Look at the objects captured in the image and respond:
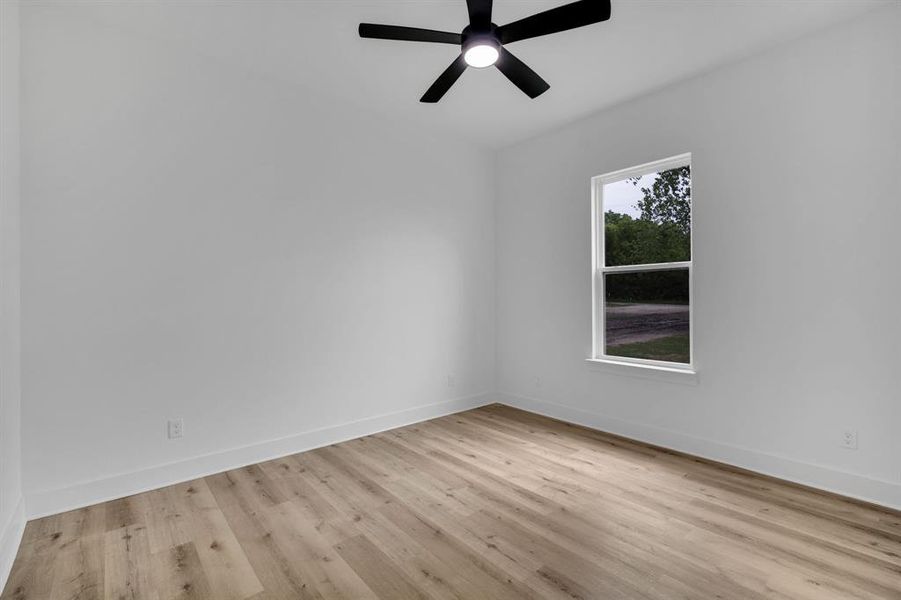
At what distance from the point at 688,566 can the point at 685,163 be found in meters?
2.80

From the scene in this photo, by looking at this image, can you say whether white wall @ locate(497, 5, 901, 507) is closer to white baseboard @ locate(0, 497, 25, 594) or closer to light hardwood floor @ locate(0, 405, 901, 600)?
light hardwood floor @ locate(0, 405, 901, 600)

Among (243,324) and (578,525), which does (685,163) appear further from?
(243,324)

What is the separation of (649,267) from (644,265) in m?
0.05

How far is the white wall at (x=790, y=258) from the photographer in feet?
8.30

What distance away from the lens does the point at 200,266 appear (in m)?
2.99

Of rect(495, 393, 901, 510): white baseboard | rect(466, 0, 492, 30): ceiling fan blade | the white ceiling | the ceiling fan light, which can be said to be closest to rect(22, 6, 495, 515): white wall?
the white ceiling

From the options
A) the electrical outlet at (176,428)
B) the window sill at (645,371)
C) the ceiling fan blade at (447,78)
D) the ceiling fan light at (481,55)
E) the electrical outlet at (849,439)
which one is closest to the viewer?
the ceiling fan light at (481,55)

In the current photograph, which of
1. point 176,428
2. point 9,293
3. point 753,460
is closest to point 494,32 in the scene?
point 9,293

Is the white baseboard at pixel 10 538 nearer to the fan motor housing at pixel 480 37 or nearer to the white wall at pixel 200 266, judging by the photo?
the white wall at pixel 200 266

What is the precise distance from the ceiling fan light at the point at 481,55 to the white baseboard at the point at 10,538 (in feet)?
10.0

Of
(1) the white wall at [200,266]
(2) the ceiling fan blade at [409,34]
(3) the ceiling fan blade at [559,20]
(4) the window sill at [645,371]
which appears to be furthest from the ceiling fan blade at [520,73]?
(4) the window sill at [645,371]

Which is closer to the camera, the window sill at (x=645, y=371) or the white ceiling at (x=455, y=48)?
the white ceiling at (x=455, y=48)

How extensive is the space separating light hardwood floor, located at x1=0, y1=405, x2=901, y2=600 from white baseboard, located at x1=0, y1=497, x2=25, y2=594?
48mm

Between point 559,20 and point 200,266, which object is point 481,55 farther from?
point 200,266
